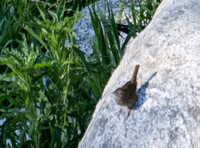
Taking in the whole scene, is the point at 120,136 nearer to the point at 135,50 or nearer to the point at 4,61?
the point at 135,50

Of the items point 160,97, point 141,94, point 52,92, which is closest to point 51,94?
point 52,92

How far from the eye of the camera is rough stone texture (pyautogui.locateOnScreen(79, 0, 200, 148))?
6.27 feet

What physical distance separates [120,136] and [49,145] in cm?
122

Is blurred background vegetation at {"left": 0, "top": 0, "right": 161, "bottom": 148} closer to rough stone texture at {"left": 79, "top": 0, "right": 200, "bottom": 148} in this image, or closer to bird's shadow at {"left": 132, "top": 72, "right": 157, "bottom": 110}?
rough stone texture at {"left": 79, "top": 0, "right": 200, "bottom": 148}

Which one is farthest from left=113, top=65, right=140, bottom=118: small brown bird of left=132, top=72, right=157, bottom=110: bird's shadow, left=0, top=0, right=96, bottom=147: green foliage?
left=0, top=0, right=96, bottom=147: green foliage

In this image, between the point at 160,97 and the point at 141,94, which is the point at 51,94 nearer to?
the point at 141,94

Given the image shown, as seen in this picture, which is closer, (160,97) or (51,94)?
(160,97)

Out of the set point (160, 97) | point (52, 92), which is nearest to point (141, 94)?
point (160, 97)

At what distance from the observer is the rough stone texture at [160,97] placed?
1.91m

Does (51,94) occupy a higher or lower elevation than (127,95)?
lower

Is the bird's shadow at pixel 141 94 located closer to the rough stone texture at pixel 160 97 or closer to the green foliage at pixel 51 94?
the rough stone texture at pixel 160 97

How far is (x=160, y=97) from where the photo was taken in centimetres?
204

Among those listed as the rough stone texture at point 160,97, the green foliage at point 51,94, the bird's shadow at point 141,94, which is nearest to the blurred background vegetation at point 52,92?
the green foliage at point 51,94

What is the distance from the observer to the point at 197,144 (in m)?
1.86
